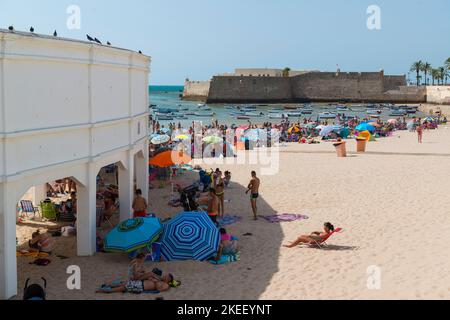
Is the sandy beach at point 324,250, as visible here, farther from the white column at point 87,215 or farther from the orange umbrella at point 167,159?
the orange umbrella at point 167,159

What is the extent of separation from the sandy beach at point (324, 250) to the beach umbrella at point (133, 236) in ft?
1.43

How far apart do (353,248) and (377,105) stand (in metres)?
84.7

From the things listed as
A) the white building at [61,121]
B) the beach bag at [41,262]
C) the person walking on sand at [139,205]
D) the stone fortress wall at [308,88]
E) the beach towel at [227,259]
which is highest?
the stone fortress wall at [308,88]

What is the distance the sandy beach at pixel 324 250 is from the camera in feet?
31.2

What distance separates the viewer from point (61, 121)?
1045 centimetres

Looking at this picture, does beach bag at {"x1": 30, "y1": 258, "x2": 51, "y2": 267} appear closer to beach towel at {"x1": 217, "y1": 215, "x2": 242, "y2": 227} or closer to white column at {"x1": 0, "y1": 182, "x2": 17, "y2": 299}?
white column at {"x1": 0, "y1": 182, "x2": 17, "y2": 299}

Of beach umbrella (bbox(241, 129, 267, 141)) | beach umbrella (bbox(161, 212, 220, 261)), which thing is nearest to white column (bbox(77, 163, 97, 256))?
beach umbrella (bbox(161, 212, 220, 261))

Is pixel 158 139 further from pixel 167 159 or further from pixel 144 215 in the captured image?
pixel 144 215

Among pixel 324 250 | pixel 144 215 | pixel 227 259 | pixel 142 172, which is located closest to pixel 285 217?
pixel 324 250

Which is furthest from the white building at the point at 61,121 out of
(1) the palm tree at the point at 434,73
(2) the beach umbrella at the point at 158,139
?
(1) the palm tree at the point at 434,73

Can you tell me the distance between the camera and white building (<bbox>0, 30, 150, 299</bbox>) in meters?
8.92

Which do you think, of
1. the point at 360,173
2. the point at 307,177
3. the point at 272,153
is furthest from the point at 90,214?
the point at 272,153

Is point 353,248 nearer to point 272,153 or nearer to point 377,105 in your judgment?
point 272,153

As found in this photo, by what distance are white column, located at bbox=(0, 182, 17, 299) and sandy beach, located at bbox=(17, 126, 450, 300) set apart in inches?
29.8
